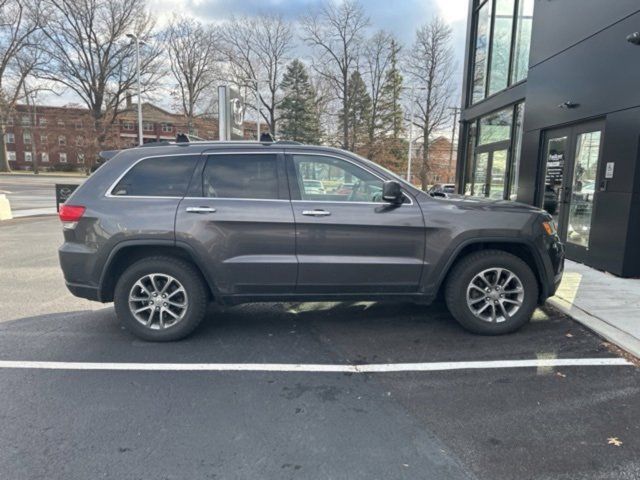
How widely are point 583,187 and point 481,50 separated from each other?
775 centimetres

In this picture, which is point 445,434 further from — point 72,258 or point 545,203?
point 545,203

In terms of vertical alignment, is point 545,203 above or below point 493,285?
above

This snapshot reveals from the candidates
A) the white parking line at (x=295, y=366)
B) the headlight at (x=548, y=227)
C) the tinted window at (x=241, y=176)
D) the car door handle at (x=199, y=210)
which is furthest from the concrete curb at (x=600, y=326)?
the car door handle at (x=199, y=210)

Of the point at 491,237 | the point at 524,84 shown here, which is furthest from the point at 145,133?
the point at 491,237

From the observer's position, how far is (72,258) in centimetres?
410

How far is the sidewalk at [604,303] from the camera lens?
4355mm

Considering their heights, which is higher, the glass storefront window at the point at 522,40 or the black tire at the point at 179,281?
the glass storefront window at the point at 522,40

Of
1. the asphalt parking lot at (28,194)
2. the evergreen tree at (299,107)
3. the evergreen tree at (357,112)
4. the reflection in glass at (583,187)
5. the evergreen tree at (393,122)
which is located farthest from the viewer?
the evergreen tree at (299,107)

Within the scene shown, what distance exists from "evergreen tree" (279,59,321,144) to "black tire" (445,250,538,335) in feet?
136

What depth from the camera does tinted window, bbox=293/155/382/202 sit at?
420 centimetres

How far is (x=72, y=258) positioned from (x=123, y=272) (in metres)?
0.46

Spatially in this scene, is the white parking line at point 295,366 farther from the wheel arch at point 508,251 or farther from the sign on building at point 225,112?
the sign on building at point 225,112

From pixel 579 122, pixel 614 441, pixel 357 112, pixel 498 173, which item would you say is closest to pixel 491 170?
pixel 498 173

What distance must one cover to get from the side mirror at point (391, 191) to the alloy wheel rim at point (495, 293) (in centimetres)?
114
